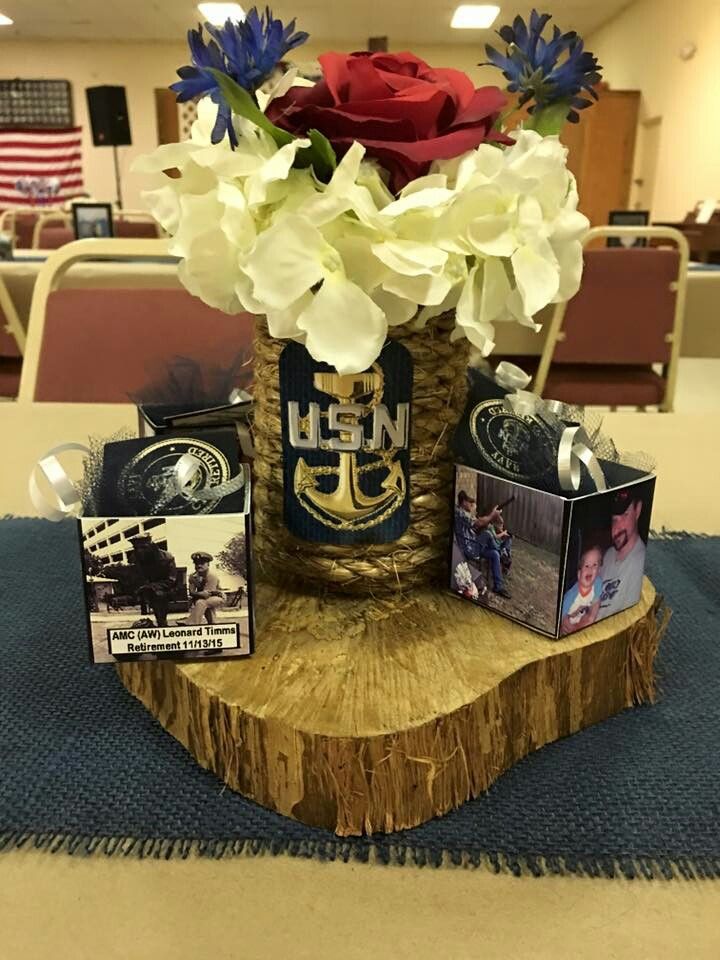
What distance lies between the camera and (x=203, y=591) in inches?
20.7

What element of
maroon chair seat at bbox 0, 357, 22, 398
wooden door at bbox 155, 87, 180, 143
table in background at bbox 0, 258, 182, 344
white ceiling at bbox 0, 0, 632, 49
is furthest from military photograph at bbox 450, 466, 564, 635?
wooden door at bbox 155, 87, 180, 143

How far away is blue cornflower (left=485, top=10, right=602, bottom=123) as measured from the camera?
522 mm

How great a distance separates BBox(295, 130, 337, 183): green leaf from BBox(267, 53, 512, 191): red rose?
0.6 inches

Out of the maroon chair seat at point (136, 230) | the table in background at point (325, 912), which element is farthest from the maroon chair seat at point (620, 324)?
the maroon chair seat at point (136, 230)

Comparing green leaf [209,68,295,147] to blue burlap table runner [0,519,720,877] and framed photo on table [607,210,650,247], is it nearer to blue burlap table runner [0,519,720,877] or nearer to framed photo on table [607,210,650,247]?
blue burlap table runner [0,519,720,877]

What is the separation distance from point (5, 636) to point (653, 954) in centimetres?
52

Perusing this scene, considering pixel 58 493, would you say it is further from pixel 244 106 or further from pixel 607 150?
pixel 607 150

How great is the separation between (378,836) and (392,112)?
419 mm

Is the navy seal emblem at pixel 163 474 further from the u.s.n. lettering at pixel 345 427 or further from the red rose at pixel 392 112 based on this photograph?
the red rose at pixel 392 112

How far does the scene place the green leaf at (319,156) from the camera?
0.47 metres

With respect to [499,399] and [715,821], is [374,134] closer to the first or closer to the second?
[499,399]

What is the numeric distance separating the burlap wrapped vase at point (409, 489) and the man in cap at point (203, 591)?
93mm

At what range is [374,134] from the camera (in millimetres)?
488

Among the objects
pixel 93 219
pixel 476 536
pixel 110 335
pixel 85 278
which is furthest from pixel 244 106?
pixel 93 219
